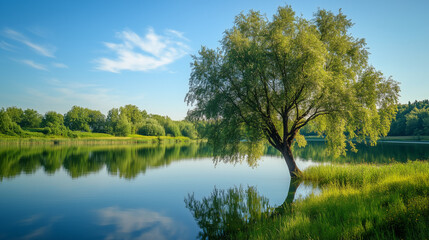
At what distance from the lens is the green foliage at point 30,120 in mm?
109125

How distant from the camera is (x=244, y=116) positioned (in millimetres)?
18828

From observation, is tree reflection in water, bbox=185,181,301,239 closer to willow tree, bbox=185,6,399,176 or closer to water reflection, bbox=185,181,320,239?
water reflection, bbox=185,181,320,239

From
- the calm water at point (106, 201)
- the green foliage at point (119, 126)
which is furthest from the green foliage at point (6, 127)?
the calm water at point (106, 201)

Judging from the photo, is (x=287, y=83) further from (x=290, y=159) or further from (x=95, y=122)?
(x=95, y=122)

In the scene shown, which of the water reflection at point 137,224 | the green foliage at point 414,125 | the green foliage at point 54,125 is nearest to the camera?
the water reflection at point 137,224

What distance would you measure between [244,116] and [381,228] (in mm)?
12791

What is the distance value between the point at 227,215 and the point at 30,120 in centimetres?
13001

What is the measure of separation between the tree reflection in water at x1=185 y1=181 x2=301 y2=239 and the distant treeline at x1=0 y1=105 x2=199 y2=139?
80177mm

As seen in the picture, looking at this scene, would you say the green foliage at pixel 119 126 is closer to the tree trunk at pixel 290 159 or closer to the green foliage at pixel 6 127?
the green foliage at pixel 6 127

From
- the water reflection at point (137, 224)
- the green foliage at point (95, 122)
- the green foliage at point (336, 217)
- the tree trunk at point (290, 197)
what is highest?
the green foliage at point (95, 122)

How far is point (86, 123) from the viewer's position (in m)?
124

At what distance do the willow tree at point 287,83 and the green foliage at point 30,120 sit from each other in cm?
12088

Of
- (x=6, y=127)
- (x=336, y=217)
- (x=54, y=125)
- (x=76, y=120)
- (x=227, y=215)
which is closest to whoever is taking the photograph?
(x=336, y=217)

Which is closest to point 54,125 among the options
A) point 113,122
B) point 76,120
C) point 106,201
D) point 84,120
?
point 113,122
